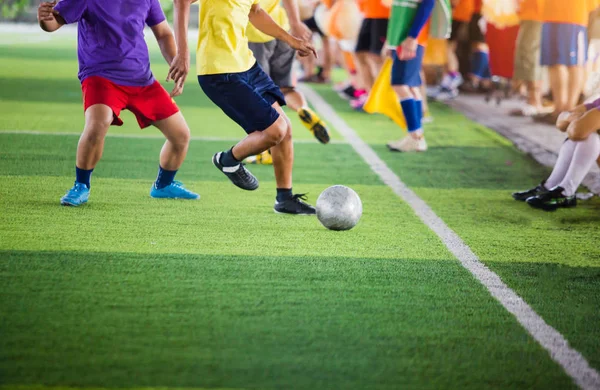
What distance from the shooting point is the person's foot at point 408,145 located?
1014 centimetres

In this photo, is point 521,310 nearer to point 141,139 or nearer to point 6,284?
point 6,284

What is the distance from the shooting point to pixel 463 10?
1669 centimetres

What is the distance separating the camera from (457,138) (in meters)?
11.4

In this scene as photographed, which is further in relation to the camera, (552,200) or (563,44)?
(563,44)

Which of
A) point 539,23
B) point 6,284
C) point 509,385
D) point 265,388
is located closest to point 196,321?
point 265,388

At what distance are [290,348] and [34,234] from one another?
2.39 metres

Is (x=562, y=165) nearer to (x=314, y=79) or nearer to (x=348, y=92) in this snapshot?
(x=348, y=92)

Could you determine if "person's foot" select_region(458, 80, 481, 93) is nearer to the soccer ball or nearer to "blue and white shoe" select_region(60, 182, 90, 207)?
the soccer ball

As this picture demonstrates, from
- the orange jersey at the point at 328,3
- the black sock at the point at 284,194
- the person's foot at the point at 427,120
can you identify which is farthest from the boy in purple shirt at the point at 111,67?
the orange jersey at the point at 328,3

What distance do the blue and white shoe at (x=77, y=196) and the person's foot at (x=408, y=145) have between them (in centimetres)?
422

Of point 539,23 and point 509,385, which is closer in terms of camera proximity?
point 509,385

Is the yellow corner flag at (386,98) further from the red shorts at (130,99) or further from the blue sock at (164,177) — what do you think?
the red shorts at (130,99)

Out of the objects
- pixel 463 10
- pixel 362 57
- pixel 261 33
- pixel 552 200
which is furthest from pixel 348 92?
pixel 552 200

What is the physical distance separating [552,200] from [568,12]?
16.5 feet
